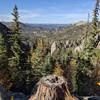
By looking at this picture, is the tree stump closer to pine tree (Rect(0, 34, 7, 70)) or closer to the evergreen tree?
pine tree (Rect(0, 34, 7, 70))

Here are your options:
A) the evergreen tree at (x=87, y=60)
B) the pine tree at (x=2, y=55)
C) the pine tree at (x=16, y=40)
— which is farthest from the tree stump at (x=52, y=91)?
the evergreen tree at (x=87, y=60)

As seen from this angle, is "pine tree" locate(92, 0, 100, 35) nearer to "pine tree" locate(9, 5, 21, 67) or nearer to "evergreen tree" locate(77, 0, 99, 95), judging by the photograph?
"evergreen tree" locate(77, 0, 99, 95)

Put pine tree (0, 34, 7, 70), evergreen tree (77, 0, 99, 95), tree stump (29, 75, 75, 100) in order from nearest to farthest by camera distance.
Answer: tree stump (29, 75, 75, 100) < pine tree (0, 34, 7, 70) < evergreen tree (77, 0, 99, 95)

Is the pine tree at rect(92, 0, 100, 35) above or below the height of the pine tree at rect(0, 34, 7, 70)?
above

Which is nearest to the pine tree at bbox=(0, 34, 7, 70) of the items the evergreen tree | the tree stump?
the evergreen tree

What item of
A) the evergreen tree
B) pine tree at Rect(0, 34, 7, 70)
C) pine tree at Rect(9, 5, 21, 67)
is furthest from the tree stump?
the evergreen tree

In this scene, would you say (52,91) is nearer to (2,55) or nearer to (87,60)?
(2,55)

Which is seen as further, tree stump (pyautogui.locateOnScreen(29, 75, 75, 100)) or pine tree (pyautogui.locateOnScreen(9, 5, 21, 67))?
pine tree (pyautogui.locateOnScreen(9, 5, 21, 67))

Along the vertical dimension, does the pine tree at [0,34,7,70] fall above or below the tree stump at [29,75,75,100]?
below

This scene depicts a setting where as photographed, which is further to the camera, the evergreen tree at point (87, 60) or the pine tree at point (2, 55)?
the evergreen tree at point (87, 60)

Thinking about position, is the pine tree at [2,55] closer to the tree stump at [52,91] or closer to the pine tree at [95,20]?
the pine tree at [95,20]

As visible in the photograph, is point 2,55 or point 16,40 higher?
point 16,40

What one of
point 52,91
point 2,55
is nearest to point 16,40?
point 2,55

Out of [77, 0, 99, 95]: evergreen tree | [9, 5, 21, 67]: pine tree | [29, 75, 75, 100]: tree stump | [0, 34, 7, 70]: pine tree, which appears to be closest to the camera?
[29, 75, 75, 100]: tree stump
